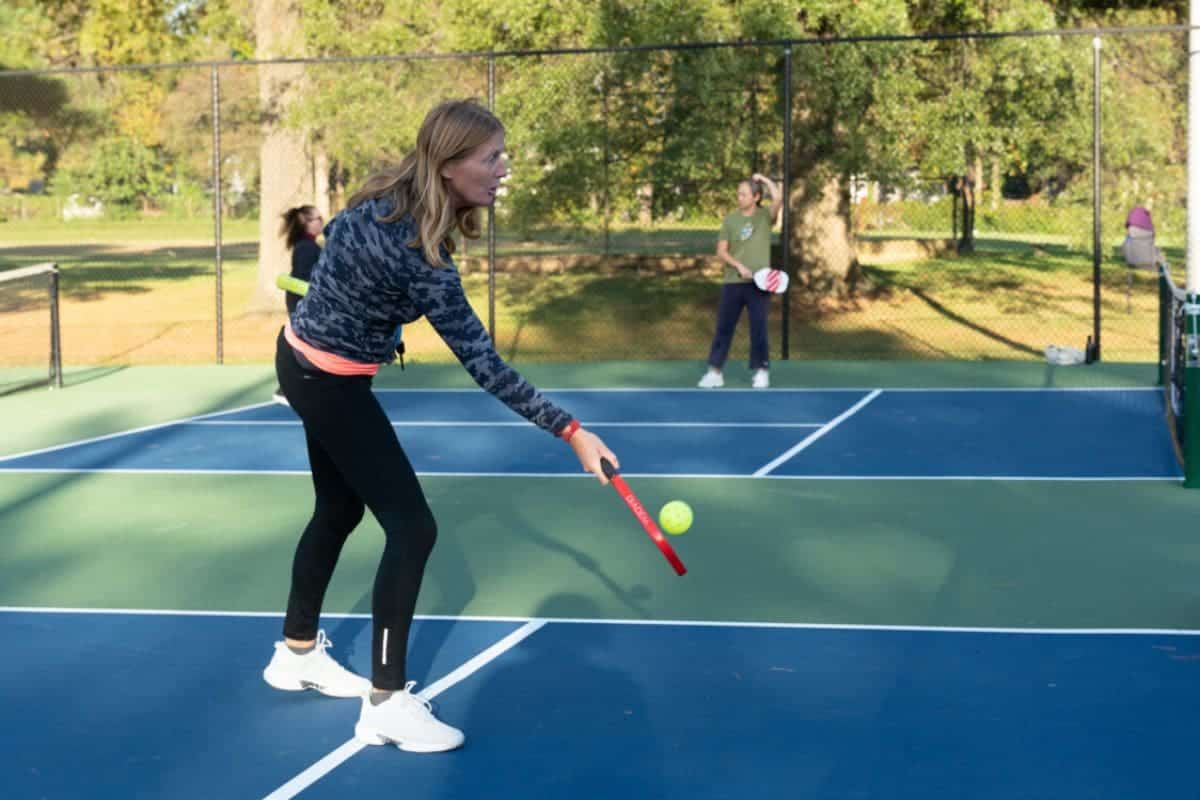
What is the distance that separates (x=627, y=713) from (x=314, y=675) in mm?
1123

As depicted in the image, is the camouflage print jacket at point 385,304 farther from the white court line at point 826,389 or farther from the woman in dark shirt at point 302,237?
the white court line at point 826,389

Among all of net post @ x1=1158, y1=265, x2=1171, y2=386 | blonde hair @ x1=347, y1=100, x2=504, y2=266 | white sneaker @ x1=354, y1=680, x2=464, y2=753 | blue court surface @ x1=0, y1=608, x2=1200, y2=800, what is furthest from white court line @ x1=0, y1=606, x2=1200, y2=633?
net post @ x1=1158, y1=265, x2=1171, y2=386

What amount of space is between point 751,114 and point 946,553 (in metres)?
11.9

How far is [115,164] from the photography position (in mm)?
43969

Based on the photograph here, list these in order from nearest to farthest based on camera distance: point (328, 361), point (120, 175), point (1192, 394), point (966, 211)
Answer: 1. point (328, 361)
2. point (1192, 394)
3. point (966, 211)
4. point (120, 175)

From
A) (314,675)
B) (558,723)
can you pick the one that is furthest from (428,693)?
(558,723)

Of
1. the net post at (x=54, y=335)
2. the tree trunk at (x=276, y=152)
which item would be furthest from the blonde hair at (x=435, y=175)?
the tree trunk at (x=276, y=152)

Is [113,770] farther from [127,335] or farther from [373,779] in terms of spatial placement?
[127,335]

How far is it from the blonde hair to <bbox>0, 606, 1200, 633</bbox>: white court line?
2.29 metres

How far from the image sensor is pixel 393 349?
5215 millimetres

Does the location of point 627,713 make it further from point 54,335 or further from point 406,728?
point 54,335

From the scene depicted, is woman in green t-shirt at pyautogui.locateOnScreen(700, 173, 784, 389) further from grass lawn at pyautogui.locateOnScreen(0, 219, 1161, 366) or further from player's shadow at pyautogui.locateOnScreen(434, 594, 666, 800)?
player's shadow at pyautogui.locateOnScreen(434, 594, 666, 800)

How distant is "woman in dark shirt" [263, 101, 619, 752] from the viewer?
4.78 m

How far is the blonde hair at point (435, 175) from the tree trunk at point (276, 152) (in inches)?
735
